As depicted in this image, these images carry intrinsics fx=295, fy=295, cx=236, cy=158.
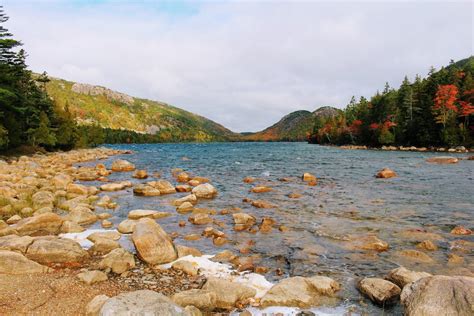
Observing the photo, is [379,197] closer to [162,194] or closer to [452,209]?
[452,209]

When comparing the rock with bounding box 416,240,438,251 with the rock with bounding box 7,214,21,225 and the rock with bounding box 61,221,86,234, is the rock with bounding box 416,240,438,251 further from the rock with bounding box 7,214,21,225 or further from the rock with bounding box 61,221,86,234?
the rock with bounding box 7,214,21,225

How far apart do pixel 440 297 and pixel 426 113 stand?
79107 millimetres

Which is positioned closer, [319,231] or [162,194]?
[319,231]

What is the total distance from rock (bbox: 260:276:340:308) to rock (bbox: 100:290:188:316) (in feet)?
8.57

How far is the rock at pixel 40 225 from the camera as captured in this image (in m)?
12.8

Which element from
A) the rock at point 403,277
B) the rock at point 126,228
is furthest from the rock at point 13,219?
the rock at point 403,277

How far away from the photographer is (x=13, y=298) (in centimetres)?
688

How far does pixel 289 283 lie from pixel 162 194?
17.1 meters

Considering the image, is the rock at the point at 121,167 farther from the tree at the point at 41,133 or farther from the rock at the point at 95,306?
the rock at the point at 95,306

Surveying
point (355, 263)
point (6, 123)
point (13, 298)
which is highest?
point (6, 123)

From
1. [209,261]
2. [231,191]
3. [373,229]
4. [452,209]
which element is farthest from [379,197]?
[209,261]

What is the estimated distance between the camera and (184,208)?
1833 centimetres

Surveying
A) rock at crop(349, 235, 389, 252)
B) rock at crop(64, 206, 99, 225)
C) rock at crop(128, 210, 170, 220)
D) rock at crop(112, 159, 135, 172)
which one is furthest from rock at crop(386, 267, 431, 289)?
rock at crop(112, 159, 135, 172)

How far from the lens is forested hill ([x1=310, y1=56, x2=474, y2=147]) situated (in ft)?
215
